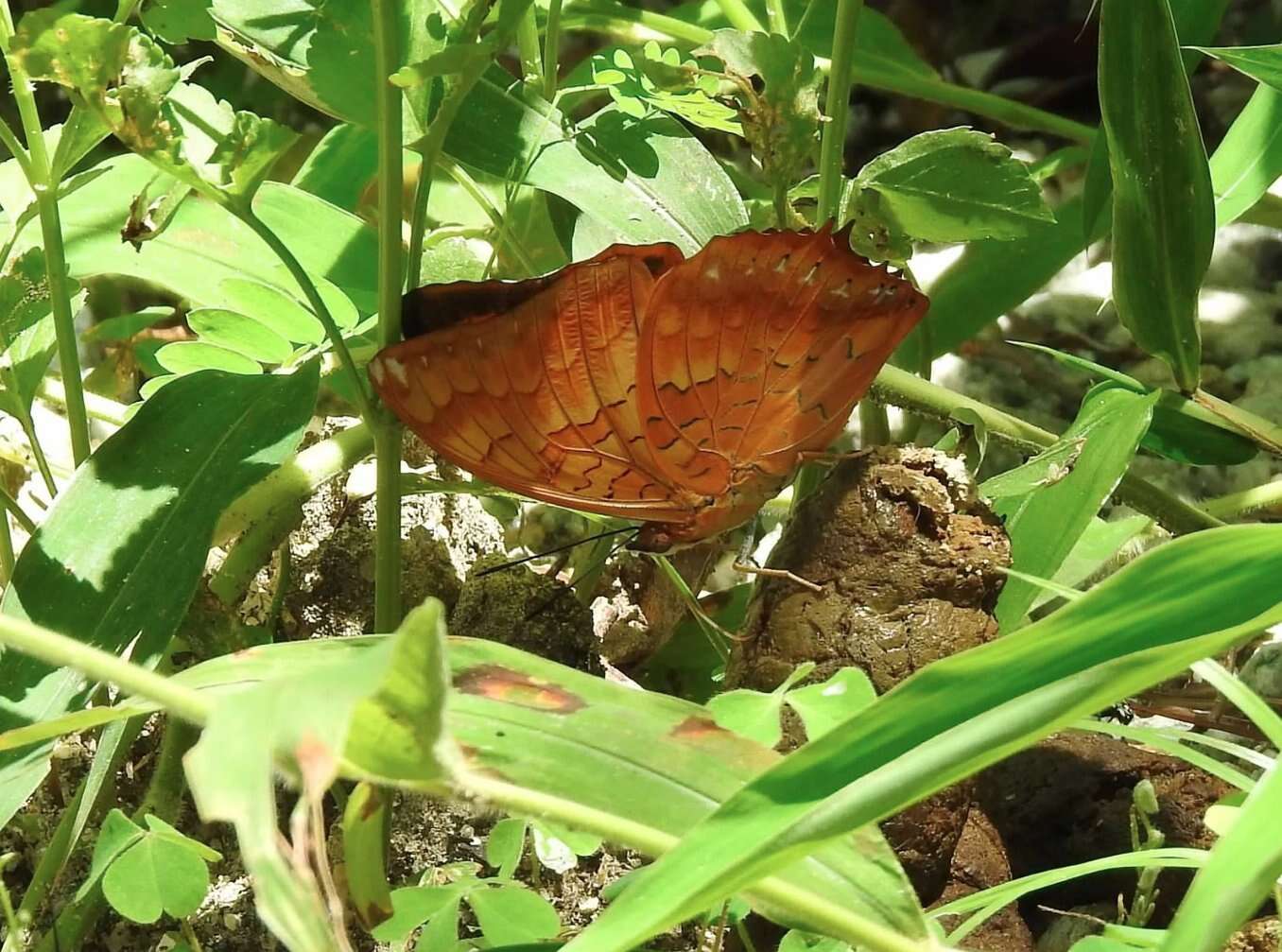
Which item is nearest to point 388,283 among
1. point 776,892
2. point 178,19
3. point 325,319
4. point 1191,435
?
point 325,319

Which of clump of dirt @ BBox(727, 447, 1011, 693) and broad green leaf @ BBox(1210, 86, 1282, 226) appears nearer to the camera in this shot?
clump of dirt @ BBox(727, 447, 1011, 693)

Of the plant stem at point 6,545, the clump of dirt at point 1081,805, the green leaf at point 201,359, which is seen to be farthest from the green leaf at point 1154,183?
the plant stem at point 6,545

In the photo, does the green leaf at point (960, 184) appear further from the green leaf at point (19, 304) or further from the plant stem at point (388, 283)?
the green leaf at point (19, 304)

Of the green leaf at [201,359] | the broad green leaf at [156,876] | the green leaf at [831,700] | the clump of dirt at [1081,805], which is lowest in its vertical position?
the clump of dirt at [1081,805]

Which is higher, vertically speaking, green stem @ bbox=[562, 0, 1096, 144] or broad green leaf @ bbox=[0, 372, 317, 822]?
green stem @ bbox=[562, 0, 1096, 144]

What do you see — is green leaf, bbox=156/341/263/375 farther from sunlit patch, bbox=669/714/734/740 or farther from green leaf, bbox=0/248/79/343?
sunlit patch, bbox=669/714/734/740

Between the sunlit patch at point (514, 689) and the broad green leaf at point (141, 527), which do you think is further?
the broad green leaf at point (141, 527)

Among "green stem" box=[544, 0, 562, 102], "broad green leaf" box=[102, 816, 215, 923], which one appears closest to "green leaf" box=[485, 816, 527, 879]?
"broad green leaf" box=[102, 816, 215, 923]
